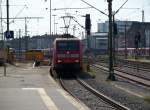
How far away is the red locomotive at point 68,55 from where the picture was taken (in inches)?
1596

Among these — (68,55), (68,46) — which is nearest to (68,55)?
(68,55)

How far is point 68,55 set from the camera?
134 ft

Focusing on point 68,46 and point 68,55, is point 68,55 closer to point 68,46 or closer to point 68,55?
point 68,55

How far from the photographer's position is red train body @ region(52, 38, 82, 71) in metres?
40.5

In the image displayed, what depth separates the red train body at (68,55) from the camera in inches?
1596

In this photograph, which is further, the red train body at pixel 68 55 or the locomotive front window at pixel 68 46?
the locomotive front window at pixel 68 46

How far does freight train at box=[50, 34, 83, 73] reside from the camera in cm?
4053

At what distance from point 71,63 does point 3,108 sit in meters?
22.3

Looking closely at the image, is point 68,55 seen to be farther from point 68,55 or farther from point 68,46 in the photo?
point 68,46

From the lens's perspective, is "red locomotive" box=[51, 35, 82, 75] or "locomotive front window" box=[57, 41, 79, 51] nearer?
"red locomotive" box=[51, 35, 82, 75]

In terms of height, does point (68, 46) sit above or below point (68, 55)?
above

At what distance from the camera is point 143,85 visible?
3173 cm

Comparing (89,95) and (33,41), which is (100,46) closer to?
(33,41)

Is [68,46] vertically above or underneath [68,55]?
above
